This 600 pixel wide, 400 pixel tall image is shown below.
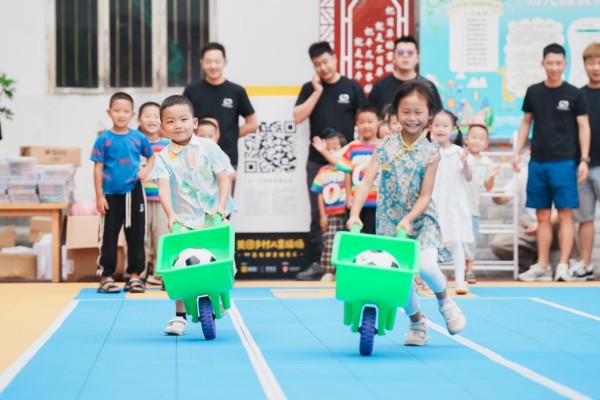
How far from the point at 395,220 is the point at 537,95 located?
5.05m

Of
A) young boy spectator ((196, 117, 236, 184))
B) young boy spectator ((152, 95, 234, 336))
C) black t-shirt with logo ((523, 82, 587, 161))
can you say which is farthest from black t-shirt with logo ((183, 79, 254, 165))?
young boy spectator ((152, 95, 234, 336))

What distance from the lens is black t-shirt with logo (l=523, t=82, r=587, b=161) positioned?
10.7 m

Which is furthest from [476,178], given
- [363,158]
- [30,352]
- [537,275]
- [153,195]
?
[30,352]

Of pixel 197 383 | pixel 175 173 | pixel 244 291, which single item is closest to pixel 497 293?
pixel 244 291

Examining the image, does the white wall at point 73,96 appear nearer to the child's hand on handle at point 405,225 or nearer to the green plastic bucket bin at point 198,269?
the green plastic bucket bin at point 198,269

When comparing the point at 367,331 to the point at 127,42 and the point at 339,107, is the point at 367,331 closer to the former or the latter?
the point at 339,107

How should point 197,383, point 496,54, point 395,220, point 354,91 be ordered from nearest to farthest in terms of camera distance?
point 197,383, point 395,220, point 354,91, point 496,54

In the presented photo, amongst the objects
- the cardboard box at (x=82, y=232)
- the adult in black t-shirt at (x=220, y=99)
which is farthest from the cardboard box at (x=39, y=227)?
the adult in black t-shirt at (x=220, y=99)

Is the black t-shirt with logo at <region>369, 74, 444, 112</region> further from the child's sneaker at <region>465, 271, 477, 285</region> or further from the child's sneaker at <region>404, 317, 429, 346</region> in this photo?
the child's sneaker at <region>404, 317, 429, 346</region>

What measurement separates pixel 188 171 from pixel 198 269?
3.01ft

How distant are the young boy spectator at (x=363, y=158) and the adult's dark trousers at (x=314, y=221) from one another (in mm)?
1183

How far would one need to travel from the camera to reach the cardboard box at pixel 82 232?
10672mm

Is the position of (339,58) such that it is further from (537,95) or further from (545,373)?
(545,373)

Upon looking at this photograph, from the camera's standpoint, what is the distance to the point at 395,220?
6191 millimetres
